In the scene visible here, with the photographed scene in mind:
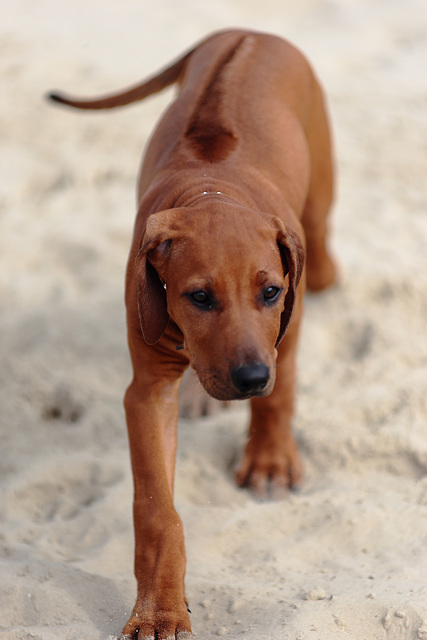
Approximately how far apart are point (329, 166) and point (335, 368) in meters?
1.03

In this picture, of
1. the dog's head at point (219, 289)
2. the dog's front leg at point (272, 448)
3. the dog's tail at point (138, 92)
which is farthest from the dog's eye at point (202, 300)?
the dog's tail at point (138, 92)

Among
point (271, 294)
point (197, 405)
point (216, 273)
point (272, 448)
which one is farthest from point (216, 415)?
point (216, 273)

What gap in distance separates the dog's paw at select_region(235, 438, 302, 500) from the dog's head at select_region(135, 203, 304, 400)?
113 centimetres

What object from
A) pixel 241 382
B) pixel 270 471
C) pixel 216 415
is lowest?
pixel 216 415

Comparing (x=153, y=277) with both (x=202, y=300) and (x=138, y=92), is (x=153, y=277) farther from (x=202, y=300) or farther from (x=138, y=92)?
(x=138, y=92)

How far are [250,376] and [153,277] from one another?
1.66 feet

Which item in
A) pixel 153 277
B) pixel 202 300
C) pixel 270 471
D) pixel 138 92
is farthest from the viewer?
pixel 138 92

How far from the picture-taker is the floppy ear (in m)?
2.73

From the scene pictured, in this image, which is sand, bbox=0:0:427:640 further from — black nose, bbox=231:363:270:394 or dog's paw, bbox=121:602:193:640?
black nose, bbox=231:363:270:394

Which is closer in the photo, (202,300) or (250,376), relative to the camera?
(250,376)

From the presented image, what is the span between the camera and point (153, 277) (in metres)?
2.72

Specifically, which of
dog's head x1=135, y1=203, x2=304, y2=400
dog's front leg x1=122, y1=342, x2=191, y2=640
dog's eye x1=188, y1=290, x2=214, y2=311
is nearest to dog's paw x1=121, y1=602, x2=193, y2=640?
dog's front leg x1=122, y1=342, x2=191, y2=640

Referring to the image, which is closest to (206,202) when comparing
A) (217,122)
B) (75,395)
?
(217,122)

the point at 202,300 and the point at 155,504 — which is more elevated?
the point at 202,300
